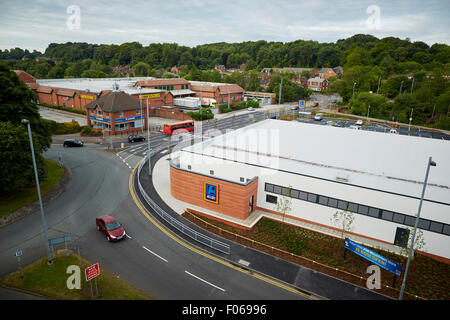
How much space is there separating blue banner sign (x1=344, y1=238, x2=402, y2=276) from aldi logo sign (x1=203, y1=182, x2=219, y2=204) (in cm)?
1208

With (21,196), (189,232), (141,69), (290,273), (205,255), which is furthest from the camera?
(141,69)

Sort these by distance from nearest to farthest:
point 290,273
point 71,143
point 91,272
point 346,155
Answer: point 91,272 < point 290,273 < point 346,155 < point 71,143

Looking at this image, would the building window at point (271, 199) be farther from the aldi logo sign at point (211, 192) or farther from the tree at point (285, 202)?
the aldi logo sign at point (211, 192)

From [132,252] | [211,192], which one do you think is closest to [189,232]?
[211,192]

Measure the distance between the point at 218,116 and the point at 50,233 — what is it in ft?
191

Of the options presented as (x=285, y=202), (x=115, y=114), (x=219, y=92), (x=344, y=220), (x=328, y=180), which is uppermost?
(x=219, y=92)

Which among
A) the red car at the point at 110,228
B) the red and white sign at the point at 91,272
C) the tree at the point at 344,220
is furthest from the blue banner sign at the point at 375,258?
the red car at the point at 110,228

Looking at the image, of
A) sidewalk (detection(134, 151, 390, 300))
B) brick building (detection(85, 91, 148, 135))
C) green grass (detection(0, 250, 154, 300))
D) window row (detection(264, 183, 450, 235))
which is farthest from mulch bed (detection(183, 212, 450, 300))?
brick building (detection(85, 91, 148, 135))

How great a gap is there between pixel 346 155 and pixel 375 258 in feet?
46.4

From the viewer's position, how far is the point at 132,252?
22172 millimetres

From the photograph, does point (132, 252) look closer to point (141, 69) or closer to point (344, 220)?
point (344, 220)

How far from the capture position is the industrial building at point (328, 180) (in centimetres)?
2288

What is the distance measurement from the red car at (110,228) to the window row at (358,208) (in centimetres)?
1385

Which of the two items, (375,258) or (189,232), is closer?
(375,258)
